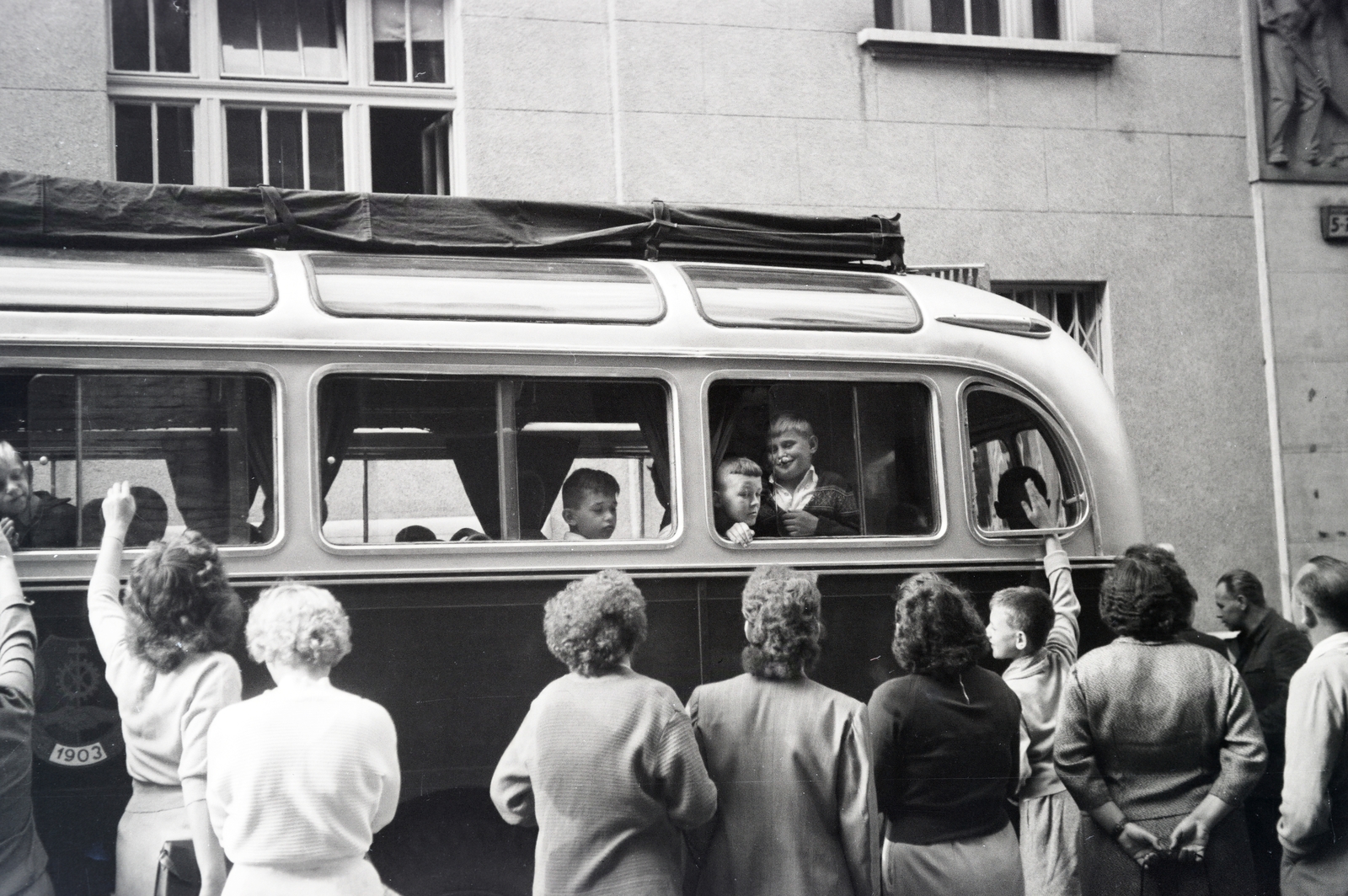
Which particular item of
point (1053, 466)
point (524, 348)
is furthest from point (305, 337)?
point (1053, 466)

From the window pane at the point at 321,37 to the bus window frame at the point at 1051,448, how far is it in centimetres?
555

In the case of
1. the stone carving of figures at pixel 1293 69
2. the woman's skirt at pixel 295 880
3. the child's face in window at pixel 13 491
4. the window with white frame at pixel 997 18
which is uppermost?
the window with white frame at pixel 997 18

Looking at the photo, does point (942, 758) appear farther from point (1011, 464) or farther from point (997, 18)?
point (997, 18)

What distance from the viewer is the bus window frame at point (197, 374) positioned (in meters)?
4.60

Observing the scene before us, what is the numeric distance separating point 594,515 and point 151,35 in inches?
223

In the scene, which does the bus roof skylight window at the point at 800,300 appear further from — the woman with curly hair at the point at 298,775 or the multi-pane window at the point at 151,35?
the multi-pane window at the point at 151,35

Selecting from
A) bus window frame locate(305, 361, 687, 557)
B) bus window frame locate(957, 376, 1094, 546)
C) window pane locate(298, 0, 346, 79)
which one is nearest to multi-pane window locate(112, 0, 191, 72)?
window pane locate(298, 0, 346, 79)

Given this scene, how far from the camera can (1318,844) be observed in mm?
4492

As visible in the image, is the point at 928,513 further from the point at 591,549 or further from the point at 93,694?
the point at 93,694

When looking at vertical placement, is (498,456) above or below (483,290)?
below

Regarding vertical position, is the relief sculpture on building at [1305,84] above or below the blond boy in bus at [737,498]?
above

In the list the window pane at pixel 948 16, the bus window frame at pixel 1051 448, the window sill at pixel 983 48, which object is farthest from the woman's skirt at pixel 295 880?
the window pane at pixel 948 16

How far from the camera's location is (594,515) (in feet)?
17.4

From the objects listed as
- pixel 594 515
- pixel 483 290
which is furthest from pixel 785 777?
pixel 483 290
